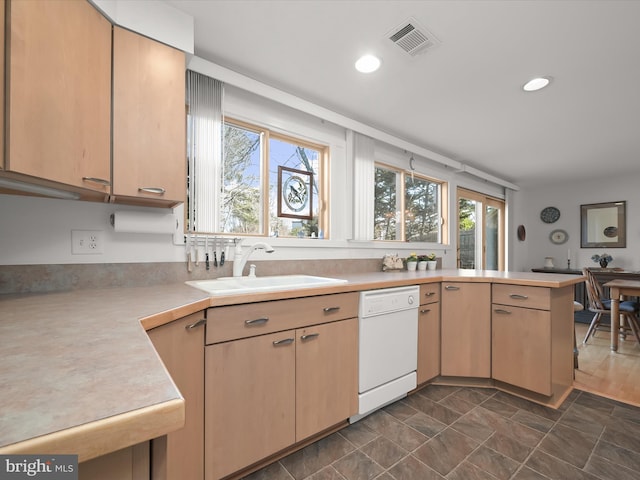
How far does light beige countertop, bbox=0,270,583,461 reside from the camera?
13.9 inches

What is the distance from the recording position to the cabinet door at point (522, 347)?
6.76 feet

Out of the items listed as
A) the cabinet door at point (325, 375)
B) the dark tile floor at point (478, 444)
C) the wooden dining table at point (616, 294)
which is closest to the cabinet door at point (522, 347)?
the dark tile floor at point (478, 444)

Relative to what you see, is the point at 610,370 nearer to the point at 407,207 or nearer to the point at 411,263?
the point at 411,263

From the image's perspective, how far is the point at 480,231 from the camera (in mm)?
4789

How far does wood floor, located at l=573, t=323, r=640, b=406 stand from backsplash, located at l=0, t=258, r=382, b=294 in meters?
2.67

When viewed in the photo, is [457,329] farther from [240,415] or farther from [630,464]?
[240,415]

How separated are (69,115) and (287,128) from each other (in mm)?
1526

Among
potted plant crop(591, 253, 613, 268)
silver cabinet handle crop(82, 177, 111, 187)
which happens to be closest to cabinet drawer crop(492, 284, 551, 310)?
silver cabinet handle crop(82, 177, 111, 187)

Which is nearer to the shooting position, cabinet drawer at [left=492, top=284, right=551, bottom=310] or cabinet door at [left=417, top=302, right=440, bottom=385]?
cabinet drawer at [left=492, top=284, right=551, bottom=310]

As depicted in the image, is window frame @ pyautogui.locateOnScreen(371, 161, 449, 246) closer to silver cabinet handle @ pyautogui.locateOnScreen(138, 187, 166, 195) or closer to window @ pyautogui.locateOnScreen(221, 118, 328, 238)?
window @ pyautogui.locateOnScreen(221, 118, 328, 238)

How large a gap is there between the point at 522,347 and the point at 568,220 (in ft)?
14.9

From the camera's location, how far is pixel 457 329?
239 cm

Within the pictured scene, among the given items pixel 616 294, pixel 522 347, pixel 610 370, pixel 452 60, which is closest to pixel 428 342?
pixel 522 347

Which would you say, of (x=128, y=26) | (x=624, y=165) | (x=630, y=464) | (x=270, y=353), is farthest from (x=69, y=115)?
(x=624, y=165)
